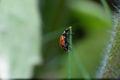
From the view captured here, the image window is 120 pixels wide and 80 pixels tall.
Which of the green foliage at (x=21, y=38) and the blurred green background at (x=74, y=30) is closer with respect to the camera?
the green foliage at (x=21, y=38)

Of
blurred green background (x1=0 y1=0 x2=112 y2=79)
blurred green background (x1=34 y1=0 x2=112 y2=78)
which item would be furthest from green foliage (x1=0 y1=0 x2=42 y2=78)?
blurred green background (x1=34 y1=0 x2=112 y2=78)

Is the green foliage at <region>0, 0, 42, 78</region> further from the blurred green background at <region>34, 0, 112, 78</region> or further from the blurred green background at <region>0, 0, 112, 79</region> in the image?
the blurred green background at <region>34, 0, 112, 78</region>

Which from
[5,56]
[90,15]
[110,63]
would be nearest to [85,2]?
[90,15]

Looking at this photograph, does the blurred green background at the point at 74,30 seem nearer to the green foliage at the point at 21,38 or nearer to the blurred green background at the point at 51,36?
the blurred green background at the point at 51,36

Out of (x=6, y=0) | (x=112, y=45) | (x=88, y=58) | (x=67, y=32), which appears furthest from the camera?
(x=88, y=58)

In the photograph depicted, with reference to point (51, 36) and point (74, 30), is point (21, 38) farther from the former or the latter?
point (74, 30)

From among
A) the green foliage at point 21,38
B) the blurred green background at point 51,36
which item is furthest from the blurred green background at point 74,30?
the green foliage at point 21,38

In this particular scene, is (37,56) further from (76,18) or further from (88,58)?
(76,18)
